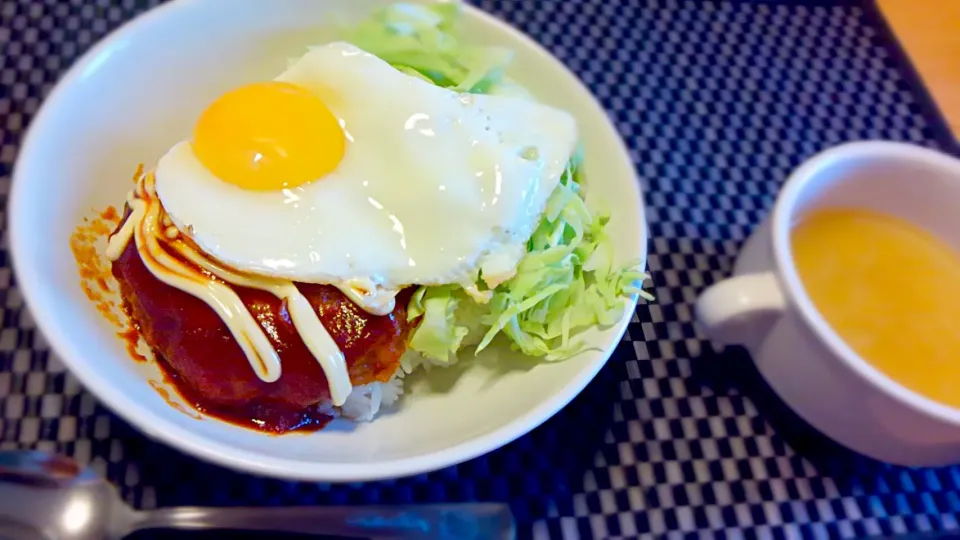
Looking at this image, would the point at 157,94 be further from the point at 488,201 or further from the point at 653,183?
the point at 653,183

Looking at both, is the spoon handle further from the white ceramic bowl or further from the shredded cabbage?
the shredded cabbage

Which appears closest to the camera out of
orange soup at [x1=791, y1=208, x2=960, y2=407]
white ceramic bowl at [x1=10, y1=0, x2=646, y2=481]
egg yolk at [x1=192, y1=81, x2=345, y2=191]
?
white ceramic bowl at [x1=10, y1=0, x2=646, y2=481]

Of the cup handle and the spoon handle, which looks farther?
the cup handle

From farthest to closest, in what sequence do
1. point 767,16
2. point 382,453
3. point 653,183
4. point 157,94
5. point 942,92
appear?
point 767,16 → point 942,92 → point 653,183 → point 157,94 → point 382,453

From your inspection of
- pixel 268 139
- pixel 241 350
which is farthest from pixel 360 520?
pixel 268 139

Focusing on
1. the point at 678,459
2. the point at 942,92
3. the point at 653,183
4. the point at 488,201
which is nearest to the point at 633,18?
the point at 653,183

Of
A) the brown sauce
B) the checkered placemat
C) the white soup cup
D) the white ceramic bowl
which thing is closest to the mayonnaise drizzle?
the brown sauce

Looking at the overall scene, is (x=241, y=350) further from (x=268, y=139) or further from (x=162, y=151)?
(x=162, y=151)
